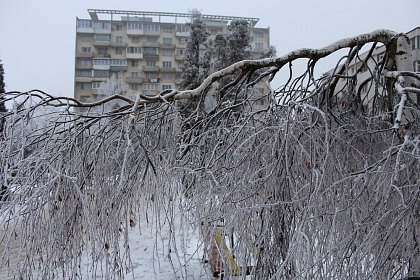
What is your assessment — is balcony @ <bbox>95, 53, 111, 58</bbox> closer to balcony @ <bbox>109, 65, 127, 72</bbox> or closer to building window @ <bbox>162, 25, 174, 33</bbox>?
balcony @ <bbox>109, 65, 127, 72</bbox>

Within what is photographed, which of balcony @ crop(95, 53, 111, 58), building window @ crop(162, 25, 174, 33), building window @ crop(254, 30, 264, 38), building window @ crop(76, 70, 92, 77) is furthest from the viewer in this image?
building window @ crop(162, 25, 174, 33)

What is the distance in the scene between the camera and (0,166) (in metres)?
2.74

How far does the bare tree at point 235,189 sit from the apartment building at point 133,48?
43886mm

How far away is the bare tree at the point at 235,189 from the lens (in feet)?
7.03

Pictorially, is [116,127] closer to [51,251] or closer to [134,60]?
[51,251]

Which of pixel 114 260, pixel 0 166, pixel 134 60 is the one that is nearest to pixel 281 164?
pixel 114 260

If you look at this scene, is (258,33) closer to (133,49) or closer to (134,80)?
(133,49)

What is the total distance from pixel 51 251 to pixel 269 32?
49411 mm

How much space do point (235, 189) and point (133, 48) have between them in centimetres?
4859

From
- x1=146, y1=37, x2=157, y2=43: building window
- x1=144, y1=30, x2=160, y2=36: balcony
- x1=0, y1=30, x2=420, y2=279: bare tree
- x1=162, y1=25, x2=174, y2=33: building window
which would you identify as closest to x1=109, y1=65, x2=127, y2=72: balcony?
x1=146, y1=37, x2=157, y2=43: building window

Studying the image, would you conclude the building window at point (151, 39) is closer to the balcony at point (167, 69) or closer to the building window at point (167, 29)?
the building window at point (167, 29)

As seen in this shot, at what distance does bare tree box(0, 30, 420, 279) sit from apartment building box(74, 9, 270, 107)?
43886 mm

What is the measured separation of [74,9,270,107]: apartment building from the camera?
4719cm

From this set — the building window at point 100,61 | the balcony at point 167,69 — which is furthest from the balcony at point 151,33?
the building window at point 100,61
